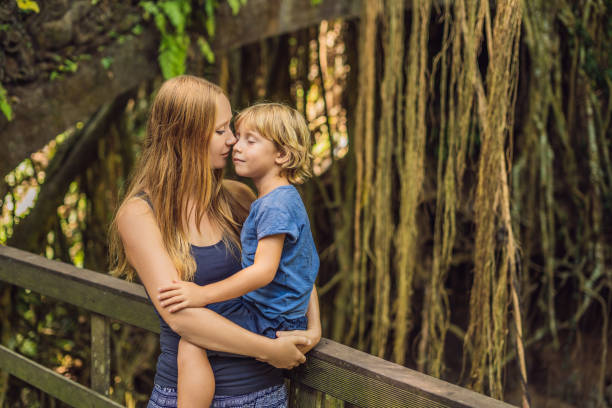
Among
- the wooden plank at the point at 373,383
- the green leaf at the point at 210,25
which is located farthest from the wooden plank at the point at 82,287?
the green leaf at the point at 210,25

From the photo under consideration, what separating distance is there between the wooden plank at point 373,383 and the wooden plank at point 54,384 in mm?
734

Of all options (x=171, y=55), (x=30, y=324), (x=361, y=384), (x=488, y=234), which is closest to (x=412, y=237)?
(x=488, y=234)

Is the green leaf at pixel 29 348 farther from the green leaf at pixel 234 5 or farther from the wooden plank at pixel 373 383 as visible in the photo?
the wooden plank at pixel 373 383

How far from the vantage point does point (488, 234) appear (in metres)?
2.25

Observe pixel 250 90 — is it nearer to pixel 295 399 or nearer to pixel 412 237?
pixel 412 237

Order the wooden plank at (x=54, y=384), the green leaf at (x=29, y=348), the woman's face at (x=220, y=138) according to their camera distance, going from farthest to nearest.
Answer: the green leaf at (x=29, y=348) < the wooden plank at (x=54, y=384) < the woman's face at (x=220, y=138)

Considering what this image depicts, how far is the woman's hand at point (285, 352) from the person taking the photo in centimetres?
138

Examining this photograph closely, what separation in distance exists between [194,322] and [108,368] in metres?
0.73

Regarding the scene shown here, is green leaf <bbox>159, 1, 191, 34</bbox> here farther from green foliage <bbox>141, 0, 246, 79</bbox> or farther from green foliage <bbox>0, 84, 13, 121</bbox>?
green foliage <bbox>0, 84, 13, 121</bbox>

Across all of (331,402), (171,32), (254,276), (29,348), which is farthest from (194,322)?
(29,348)

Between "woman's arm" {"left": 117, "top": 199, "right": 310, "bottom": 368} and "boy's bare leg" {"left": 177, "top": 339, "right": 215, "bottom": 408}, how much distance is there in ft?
0.11

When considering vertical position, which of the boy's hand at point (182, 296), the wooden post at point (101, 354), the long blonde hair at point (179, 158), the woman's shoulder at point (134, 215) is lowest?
the wooden post at point (101, 354)

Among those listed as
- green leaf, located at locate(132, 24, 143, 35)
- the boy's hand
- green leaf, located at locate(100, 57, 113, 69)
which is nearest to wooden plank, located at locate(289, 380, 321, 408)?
the boy's hand

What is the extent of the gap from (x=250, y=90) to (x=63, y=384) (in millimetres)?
2798
